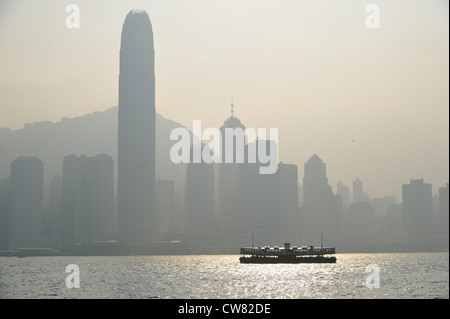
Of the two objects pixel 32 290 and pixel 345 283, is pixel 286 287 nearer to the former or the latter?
pixel 345 283

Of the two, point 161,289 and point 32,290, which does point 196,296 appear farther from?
point 32,290

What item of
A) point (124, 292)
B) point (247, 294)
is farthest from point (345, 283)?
point (124, 292)

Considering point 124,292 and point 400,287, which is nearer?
point 124,292
